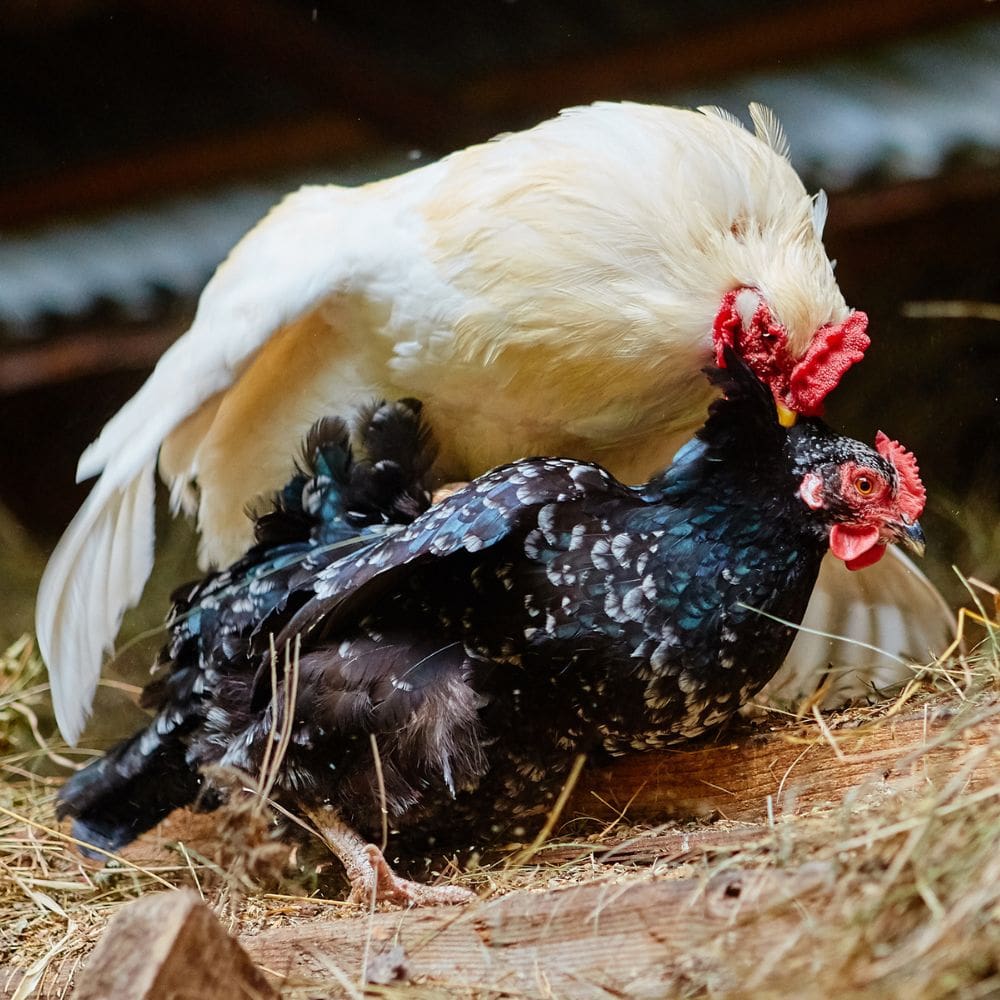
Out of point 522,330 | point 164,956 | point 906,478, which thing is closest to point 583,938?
point 164,956

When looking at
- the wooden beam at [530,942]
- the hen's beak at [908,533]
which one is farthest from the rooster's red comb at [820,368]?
the wooden beam at [530,942]

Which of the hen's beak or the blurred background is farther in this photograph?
the blurred background

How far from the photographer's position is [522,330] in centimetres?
146

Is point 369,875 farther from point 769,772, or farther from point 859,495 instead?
point 859,495

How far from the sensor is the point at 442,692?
130cm

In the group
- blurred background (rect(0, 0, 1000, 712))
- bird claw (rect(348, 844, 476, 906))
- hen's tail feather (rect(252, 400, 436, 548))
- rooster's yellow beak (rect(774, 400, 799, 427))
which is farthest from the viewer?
blurred background (rect(0, 0, 1000, 712))

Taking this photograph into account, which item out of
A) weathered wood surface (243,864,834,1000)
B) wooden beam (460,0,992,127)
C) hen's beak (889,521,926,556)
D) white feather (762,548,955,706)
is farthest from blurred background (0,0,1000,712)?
weathered wood surface (243,864,834,1000)

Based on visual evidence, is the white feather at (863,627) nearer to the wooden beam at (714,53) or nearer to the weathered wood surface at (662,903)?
the weathered wood surface at (662,903)

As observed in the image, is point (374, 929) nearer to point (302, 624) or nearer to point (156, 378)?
point (302, 624)

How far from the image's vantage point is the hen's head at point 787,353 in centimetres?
138

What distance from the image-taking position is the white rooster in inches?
56.8

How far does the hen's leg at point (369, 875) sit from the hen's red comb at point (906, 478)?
62 cm

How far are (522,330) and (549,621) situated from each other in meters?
0.38

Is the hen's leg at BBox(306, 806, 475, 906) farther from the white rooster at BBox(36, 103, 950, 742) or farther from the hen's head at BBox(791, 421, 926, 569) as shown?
the hen's head at BBox(791, 421, 926, 569)
